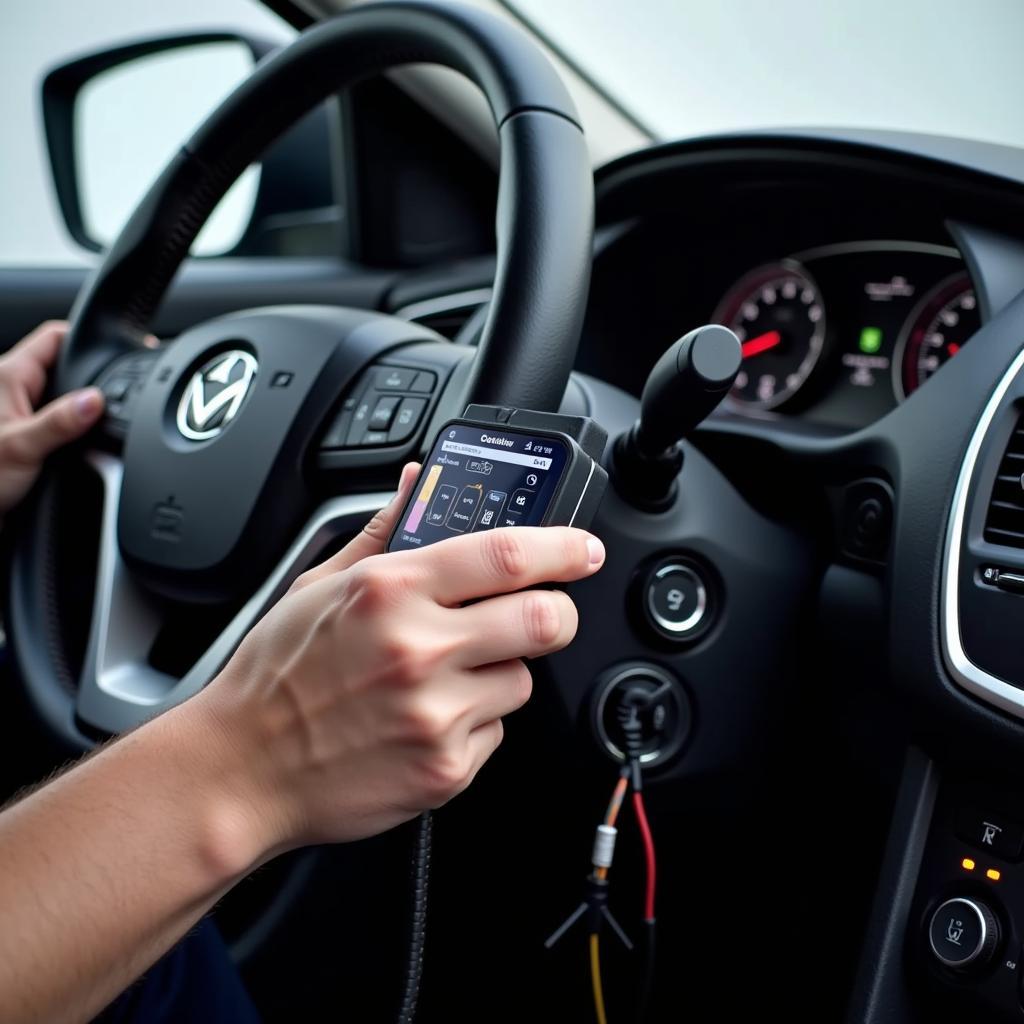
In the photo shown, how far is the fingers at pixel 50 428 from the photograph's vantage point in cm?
103

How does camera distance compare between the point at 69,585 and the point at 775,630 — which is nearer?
the point at 775,630

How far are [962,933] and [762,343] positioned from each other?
0.79 meters

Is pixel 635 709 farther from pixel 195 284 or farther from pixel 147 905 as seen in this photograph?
pixel 195 284

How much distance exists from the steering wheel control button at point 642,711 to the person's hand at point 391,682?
0.30 m

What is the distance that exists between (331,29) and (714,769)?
2.31ft

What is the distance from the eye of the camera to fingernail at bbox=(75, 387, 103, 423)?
1034 millimetres

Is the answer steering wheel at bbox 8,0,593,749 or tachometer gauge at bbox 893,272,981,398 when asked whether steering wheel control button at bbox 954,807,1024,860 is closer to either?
steering wheel at bbox 8,0,593,749

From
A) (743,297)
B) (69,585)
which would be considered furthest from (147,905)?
(743,297)

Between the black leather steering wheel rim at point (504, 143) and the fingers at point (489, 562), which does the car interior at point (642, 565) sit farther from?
the fingers at point (489, 562)

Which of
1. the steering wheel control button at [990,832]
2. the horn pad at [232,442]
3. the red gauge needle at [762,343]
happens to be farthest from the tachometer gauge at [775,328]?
the steering wheel control button at [990,832]

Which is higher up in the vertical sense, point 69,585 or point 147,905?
point 147,905

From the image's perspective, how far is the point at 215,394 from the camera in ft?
3.00

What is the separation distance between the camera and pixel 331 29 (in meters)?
0.85

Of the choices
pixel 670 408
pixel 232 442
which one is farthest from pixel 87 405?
pixel 670 408
